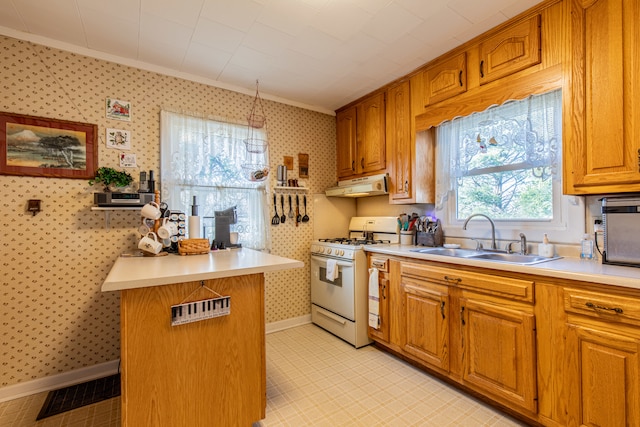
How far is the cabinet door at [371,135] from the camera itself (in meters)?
3.01

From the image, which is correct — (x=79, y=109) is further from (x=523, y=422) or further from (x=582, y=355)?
(x=523, y=422)

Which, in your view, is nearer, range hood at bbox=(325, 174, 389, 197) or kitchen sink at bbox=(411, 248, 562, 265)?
kitchen sink at bbox=(411, 248, 562, 265)

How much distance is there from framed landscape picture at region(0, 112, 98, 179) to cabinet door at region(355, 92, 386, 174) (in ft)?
8.05

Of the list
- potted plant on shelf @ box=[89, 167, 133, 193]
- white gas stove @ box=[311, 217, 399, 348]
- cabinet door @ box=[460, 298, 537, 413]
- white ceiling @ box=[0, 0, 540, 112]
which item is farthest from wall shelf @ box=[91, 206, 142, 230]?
cabinet door @ box=[460, 298, 537, 413]

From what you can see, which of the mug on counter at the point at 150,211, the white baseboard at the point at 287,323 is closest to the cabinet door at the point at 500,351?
the white baseboard at the point at 287,323

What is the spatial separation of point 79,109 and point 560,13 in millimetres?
3355

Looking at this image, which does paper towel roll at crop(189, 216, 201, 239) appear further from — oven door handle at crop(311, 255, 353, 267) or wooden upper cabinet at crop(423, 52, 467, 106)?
wooden upper cabinet at crop(423, 52, 467, 106)

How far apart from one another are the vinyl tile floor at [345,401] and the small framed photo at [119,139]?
1.88 metres

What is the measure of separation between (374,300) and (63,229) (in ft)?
8.34

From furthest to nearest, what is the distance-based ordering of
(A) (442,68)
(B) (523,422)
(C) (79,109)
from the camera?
(A) (442,68)
(C) (79,109)
(B) (523,422)

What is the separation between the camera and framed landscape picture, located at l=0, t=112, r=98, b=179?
2008 mm

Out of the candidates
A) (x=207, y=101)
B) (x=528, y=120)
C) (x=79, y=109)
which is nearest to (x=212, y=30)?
(x=207, y=101)

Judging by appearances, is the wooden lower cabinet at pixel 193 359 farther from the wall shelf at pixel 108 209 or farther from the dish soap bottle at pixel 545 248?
the dish soap bottle at pixel 545 248

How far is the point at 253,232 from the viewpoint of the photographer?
9.87 feet
